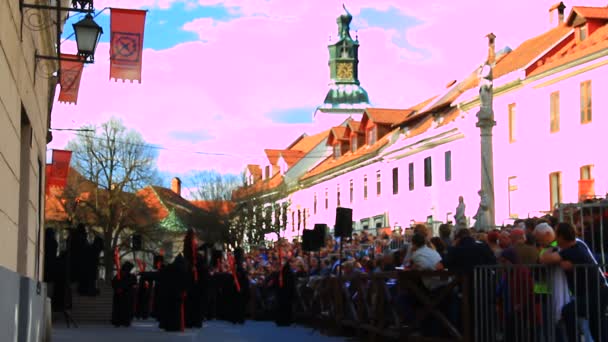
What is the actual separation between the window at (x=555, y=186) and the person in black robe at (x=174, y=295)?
2186cm

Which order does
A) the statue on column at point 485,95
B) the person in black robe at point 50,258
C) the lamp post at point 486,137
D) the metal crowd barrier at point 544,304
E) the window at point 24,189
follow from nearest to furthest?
1. the metal crowd barrier at point 544,304
2. the window at point 24,189
3. the person in black robe at point 50,258
4. the statue on column at point 485,95
5. the lamp post at point 486,137

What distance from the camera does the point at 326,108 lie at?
116188 millimetres

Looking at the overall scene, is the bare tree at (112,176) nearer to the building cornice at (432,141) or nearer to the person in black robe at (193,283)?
the building cornice at (432,141)

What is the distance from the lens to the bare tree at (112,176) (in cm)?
6575

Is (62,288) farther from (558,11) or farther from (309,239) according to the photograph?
(558,11)

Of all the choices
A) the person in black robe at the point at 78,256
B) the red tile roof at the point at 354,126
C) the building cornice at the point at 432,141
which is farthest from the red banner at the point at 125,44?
the red tile roof at the point at 354,126

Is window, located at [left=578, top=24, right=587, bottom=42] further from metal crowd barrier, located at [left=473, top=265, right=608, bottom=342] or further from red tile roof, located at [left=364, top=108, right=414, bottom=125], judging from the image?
metal crowd barrier, located at [left=473, top=265, right=608, bottom=342]

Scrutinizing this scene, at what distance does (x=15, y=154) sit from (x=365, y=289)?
28.6ft

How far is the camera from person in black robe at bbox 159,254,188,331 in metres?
22.1

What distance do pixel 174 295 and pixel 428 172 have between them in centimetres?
3246

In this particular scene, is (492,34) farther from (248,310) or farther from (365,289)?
(365,289)

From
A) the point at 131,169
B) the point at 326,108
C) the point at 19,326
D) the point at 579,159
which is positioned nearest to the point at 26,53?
the point at 19,326

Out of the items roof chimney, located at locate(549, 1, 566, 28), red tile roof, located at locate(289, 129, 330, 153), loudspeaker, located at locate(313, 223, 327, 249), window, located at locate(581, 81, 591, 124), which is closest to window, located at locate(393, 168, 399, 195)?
roof chimney, located at locate(549, 1, 566, 28)

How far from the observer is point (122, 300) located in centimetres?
2598
